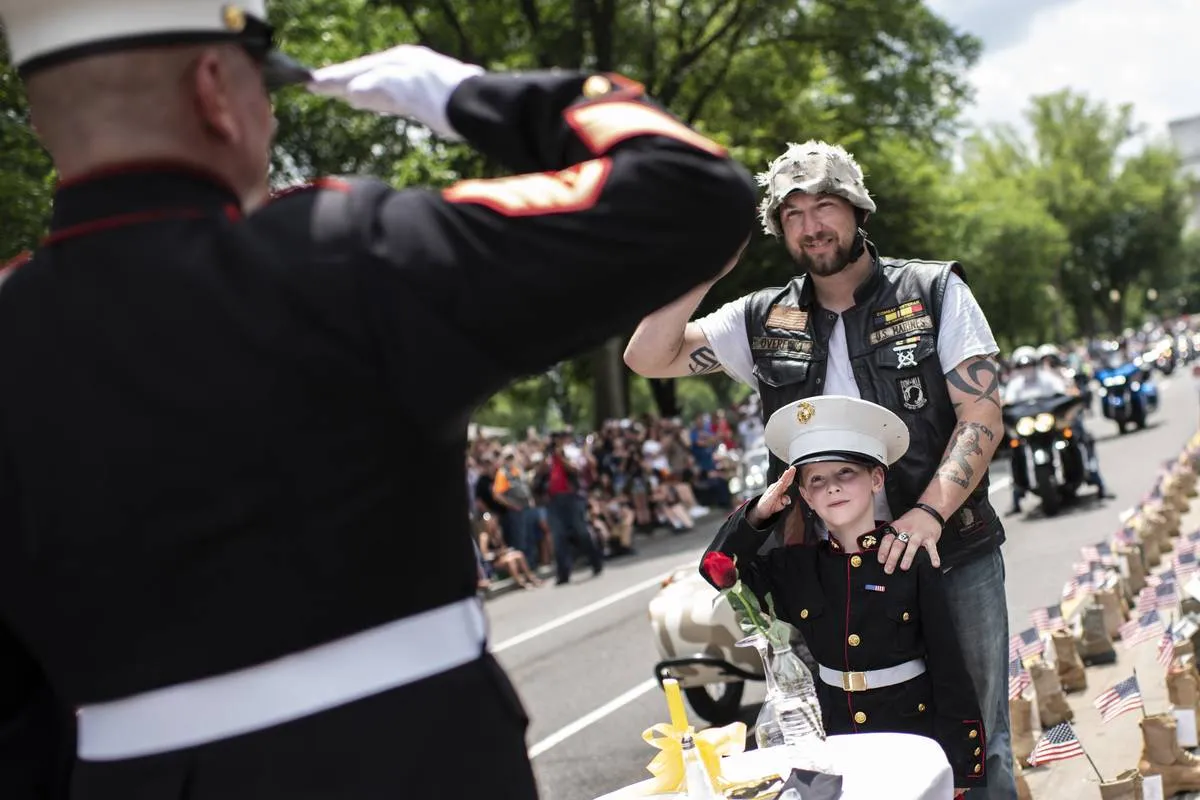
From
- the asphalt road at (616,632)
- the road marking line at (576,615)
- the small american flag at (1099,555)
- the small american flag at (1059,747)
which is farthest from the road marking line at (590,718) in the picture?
the small american flag at (1059,747)

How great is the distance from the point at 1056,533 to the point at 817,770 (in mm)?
10889

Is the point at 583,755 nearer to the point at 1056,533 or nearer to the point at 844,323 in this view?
the point at 844,323

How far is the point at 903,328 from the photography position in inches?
146

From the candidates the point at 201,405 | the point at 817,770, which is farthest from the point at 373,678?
the point at 817,770

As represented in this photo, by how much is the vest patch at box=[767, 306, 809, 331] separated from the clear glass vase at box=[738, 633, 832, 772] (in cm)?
92

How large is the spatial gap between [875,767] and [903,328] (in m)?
1.19

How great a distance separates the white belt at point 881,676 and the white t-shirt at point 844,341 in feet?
1.31

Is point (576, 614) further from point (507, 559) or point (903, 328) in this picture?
point (903, 328)

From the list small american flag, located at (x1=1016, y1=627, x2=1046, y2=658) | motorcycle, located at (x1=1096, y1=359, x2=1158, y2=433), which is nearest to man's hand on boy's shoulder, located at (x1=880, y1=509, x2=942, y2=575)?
small american flag, located at (x1=1016, y1=627, x2=1046, y2=658)

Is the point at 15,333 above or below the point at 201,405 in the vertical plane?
above

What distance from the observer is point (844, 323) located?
380 centimetres

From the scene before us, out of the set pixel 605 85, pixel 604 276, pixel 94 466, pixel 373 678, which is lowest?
pixel 373 678

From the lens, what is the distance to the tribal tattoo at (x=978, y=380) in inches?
145

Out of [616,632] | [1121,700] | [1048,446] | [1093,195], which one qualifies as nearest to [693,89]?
[1048,446]
